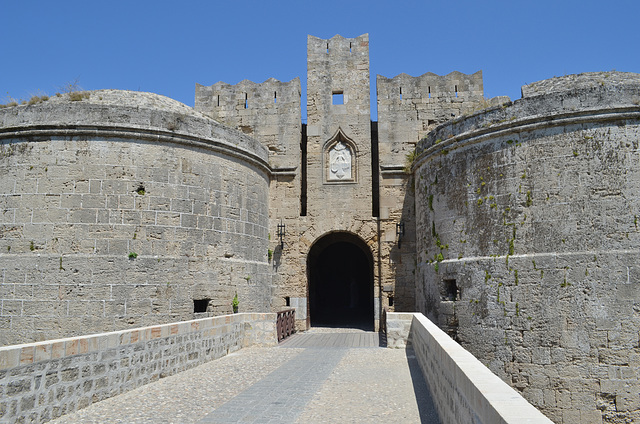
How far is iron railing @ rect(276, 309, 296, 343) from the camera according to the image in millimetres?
12297

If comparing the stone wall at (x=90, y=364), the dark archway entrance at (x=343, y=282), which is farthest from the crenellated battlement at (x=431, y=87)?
the stone wall at (x=90, y=364)

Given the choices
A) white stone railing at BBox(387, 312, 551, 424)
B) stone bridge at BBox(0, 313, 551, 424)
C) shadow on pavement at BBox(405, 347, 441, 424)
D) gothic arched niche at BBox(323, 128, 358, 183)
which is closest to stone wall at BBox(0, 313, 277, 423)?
stone bridge at BBox(0, 313, 551, 424)

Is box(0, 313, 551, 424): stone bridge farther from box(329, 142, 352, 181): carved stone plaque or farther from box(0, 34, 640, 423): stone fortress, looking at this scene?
box(329, 142, 352, 181): carved stone plaque

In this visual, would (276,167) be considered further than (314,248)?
No

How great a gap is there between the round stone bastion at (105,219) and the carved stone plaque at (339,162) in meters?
4.20

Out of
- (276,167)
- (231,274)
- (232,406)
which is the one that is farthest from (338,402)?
(276,167)

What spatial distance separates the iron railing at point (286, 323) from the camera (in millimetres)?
12297

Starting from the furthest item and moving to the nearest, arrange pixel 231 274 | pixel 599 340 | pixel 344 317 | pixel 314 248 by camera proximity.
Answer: pixel 344 317
pixel 314 248
pixel 231 274
pixel 599 340

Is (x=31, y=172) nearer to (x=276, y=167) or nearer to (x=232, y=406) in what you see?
(x=276, y=167)

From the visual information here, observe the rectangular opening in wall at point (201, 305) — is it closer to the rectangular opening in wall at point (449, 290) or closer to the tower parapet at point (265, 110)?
the tower parapet at point (265, 110)

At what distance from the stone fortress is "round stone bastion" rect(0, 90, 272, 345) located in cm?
3

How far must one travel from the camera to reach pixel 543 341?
10.3m

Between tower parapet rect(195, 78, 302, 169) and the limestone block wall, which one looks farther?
tower parapet rect(195, 78, 302, 169)

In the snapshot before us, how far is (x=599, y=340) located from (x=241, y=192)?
28.3 ft
